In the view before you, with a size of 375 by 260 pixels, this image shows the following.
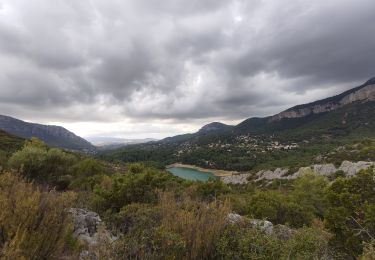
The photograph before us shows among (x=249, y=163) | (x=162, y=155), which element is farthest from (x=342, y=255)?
(x=162, y=155)

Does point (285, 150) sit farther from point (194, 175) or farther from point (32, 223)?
point (32, 223)

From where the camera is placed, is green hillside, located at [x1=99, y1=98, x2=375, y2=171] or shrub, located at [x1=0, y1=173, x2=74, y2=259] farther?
green hillside, located at [x1=99, y1=98, x2=375, y2=171]

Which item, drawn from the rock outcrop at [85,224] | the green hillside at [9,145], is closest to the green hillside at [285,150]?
the green hillside at [9,145]

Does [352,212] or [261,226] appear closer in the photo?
[261,226]

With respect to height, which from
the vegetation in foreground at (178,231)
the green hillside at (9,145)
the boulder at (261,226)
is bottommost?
the boulder at (261,226)

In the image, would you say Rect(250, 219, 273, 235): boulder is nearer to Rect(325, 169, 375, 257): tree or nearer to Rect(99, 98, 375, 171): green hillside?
Rect(325, 169, 375, 257): tree

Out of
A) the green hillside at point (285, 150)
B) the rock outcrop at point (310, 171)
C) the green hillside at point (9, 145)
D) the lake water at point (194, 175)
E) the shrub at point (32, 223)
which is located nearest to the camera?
the shrub at point (32, 223)

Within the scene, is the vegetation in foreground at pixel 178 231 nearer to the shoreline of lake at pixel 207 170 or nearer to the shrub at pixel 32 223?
the shrub at pixel 32 223

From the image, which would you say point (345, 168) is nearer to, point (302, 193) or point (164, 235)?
point (302, 193)

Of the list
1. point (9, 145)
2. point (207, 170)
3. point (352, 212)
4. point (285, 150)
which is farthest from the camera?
point (285, 150)

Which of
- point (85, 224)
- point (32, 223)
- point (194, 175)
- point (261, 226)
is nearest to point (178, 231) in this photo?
point (32, 223)

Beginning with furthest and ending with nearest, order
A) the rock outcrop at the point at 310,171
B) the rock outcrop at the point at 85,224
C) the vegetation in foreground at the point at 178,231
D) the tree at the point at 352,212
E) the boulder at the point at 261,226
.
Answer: the rock outcrop at the point at 310,171
the tree at the point at 352,212
the rock outcrop at the point at 85,224
the boulder at the point at 261,226
the vegetation in foreground at the point at 178,231

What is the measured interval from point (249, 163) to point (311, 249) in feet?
358

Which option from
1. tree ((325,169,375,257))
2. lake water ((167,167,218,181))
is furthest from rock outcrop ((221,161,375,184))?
tree ((325,169,375,257))
